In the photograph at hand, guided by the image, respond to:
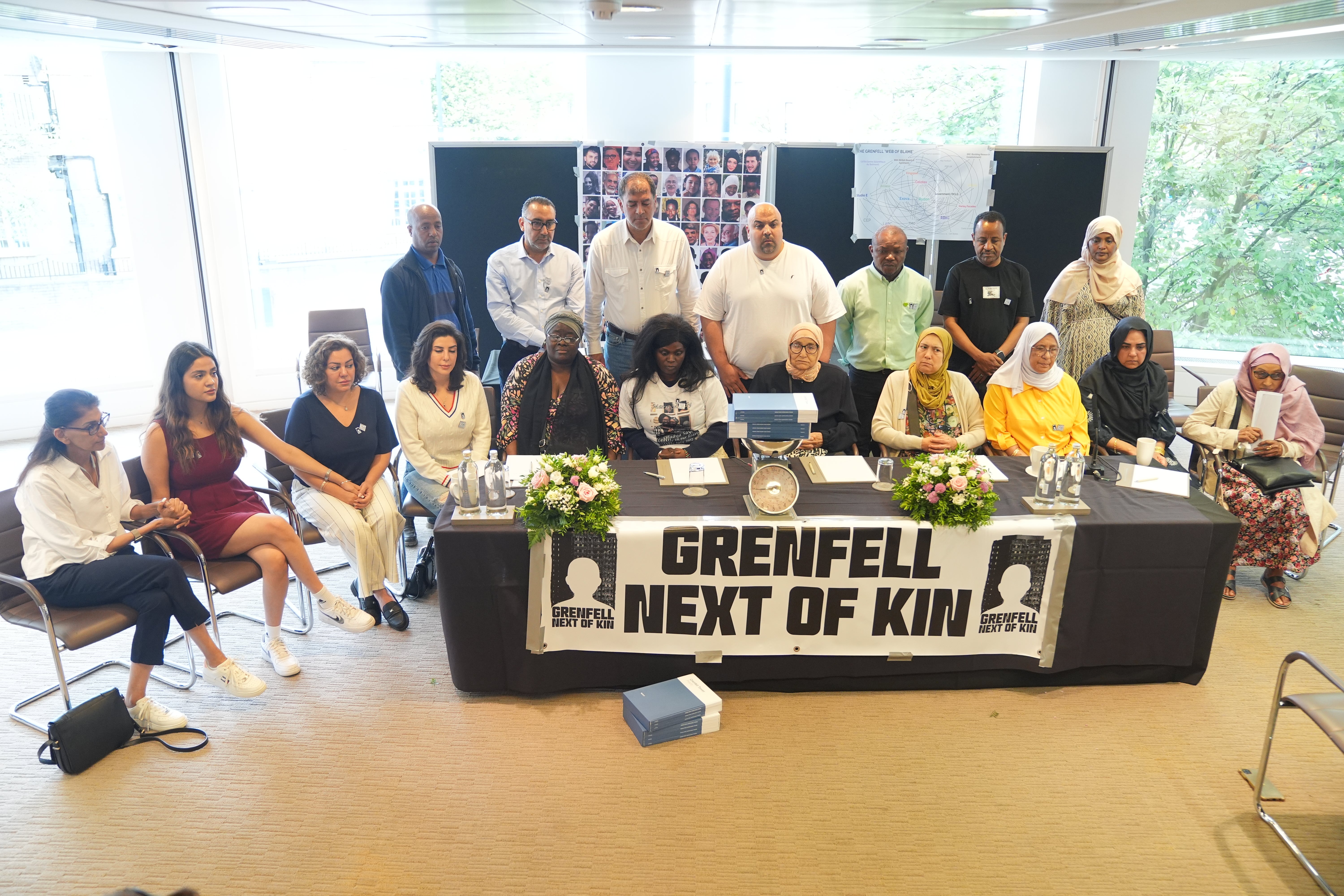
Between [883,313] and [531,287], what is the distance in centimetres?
194

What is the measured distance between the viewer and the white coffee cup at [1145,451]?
3.80m

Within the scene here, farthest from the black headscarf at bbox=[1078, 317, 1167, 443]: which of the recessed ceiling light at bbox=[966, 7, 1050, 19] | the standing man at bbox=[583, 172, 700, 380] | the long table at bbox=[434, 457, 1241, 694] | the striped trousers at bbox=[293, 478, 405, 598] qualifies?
the striped trousers at bbox=[293, 478, 405, 598]

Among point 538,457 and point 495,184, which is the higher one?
point 495,184

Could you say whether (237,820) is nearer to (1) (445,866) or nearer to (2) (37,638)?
(1) (445,866)

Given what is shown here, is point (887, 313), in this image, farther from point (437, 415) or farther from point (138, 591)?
point (138, 591)

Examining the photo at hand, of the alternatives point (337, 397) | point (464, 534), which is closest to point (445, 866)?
point (464, 534)

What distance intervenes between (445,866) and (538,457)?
4.65 feet

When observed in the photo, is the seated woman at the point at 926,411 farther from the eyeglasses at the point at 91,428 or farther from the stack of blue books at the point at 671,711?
the eyeglasses at the point at 91,428

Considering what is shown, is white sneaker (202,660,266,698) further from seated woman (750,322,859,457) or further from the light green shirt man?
the light green shirt man

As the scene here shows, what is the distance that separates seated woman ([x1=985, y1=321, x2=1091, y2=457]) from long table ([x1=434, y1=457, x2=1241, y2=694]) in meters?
0.69

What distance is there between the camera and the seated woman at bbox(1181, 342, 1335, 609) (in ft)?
14.0

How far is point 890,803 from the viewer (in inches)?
113

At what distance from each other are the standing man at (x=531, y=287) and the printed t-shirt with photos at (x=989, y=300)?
82.4 inches

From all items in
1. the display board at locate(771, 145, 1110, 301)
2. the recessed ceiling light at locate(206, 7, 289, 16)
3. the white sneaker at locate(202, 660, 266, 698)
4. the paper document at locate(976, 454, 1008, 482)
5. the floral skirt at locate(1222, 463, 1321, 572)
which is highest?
the recessed ceiling light at locate(206, 7, 289, 16)
